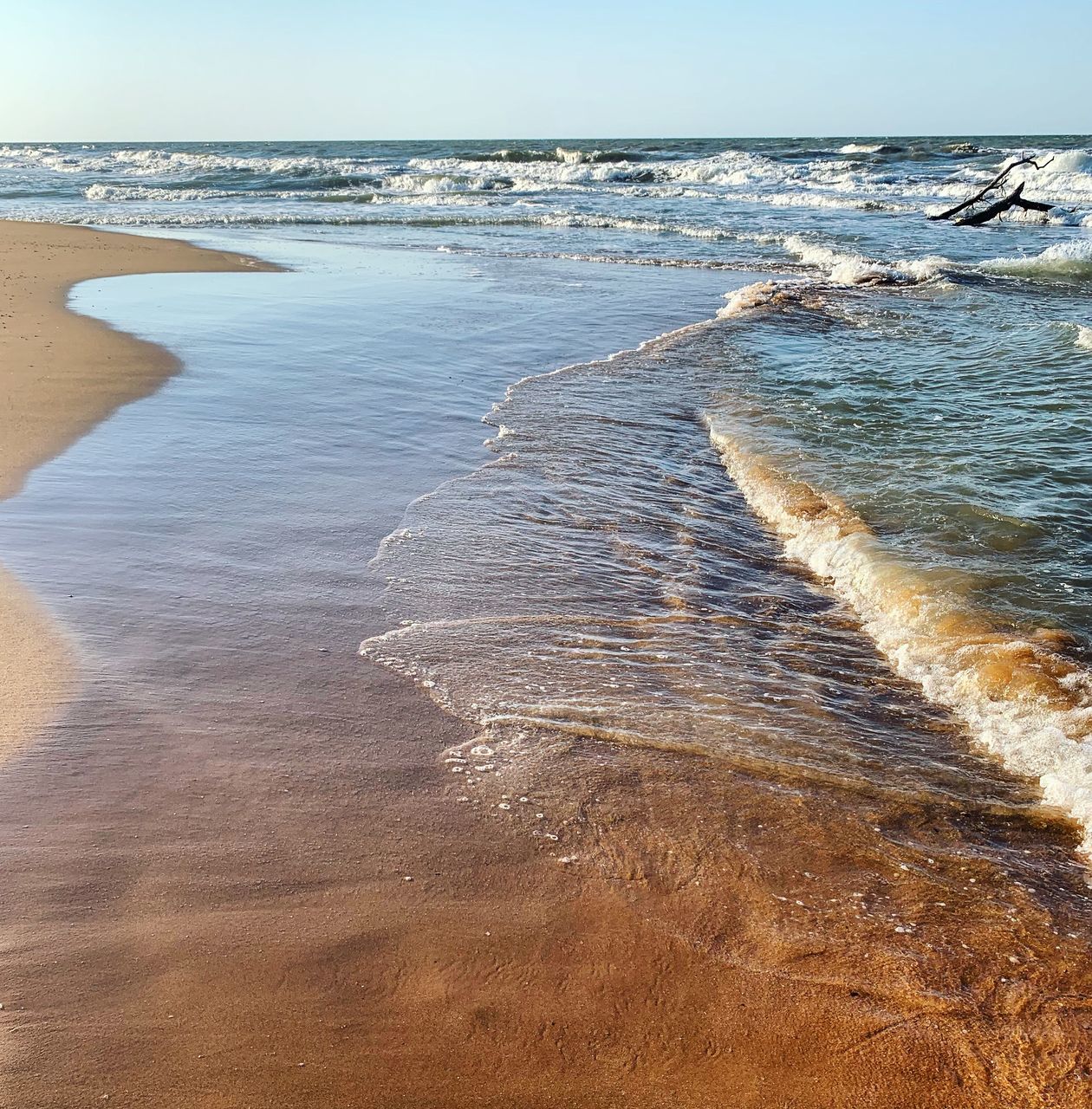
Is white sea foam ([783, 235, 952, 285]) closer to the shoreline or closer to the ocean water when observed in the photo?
the ocean water

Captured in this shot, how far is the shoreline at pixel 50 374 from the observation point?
287 cm

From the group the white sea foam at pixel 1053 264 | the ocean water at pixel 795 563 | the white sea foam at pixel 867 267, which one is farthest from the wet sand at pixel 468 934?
the white sea foam at pixel 1053 264

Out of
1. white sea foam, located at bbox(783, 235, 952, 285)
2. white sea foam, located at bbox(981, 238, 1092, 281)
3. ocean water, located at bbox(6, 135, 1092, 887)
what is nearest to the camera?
ocean water, located at bbox(6, 135, 1092, 887)

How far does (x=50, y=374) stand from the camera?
650 cm

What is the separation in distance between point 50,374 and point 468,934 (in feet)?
18.9

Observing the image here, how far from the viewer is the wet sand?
1.75 meters

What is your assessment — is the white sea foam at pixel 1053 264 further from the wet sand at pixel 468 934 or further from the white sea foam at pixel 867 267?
the wet sand at pixel 468 934

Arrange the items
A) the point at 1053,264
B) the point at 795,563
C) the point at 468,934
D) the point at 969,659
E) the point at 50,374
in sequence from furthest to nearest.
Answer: the point at 1053,264 < the point at 50,374 < the point at 795,563 < the point at 969,659 < the point at 468,934

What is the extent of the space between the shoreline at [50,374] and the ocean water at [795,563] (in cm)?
102

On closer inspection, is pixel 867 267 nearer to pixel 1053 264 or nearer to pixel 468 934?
pixel 1053 264

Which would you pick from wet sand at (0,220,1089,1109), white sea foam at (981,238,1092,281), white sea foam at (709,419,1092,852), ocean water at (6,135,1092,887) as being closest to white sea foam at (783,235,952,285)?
white sea foam at (981,238,1092,281)

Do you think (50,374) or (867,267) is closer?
(50,374)

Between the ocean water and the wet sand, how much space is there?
0.16 m

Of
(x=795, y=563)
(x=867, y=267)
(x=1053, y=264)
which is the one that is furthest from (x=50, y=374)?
(x=1053, y=264)
